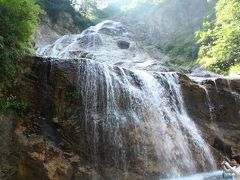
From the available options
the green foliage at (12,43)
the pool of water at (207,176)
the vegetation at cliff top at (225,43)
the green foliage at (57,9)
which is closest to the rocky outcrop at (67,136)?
the green foliage at (12,43)

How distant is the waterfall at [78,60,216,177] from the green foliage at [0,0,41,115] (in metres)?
2.30

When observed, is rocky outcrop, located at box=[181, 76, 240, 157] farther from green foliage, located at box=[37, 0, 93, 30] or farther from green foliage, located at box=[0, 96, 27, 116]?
green foliage, located at box=[37, 0, 93, 30]

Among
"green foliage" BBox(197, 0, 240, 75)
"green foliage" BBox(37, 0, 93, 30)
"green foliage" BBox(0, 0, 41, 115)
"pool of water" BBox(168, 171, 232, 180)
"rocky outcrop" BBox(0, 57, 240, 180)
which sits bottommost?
"pool of water" BBox(168, 171, 232, 180)

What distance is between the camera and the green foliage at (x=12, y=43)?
1050 cm

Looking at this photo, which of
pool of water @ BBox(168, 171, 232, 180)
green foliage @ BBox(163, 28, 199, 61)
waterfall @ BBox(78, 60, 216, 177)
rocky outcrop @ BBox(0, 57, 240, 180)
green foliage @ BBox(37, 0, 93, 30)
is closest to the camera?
rocky outcrop @ BBox(0, 57, 240, 180)

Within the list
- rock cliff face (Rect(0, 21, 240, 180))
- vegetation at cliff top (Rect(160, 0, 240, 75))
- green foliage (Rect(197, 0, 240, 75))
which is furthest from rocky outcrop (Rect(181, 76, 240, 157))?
green foliage (Rect(197, 0, 240, 75))

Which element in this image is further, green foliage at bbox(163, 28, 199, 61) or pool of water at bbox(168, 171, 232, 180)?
green foliage at bbox(163, 28, 199, 61)

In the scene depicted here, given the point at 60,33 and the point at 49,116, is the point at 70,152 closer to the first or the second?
the point at 49,116

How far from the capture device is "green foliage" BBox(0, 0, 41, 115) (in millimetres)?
10504

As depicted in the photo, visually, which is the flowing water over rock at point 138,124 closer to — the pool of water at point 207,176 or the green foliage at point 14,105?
the pool of water at point 207,176

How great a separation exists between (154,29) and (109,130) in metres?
28.4

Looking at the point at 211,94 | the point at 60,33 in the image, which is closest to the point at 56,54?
the point at 60,33

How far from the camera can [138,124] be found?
490 inches

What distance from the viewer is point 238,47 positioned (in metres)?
20.3
